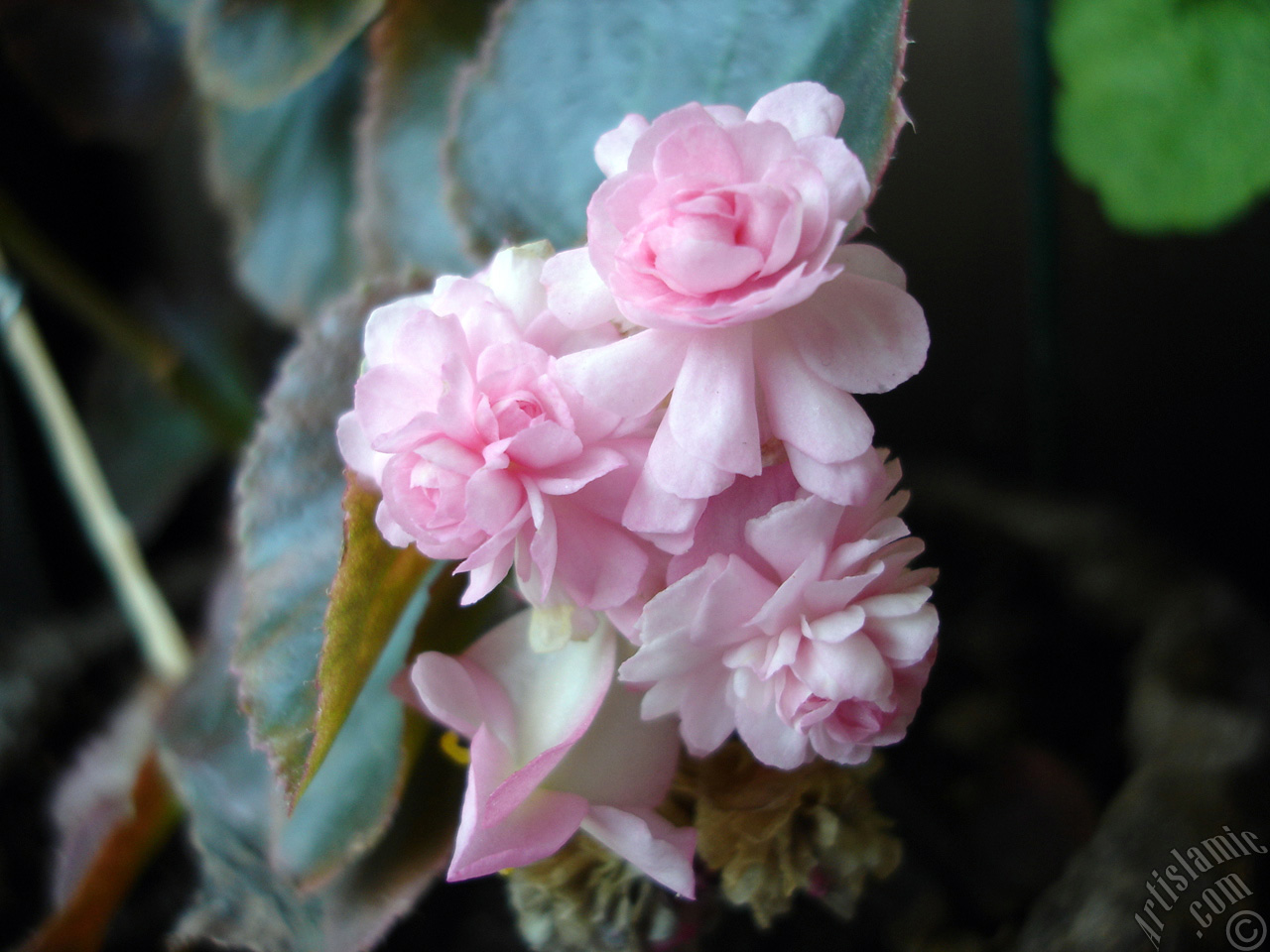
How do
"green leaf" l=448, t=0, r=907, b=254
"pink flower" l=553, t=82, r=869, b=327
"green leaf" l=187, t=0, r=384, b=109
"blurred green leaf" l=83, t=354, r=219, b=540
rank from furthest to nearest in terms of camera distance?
"blurred green leaf" l=83, t=354, r=219, b=540, "green leaf" l=187, t=0, r=384, b=109, "green leaf" l=448, t=0, r=907, b=254, "pink flower" l=553, t=82, r=869, b=327

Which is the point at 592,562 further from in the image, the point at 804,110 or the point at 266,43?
the point at 266,43

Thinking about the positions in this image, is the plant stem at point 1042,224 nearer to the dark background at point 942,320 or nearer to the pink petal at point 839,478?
the dark background at point 942,320

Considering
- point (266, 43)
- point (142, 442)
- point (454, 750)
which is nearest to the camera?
point (454, 750)

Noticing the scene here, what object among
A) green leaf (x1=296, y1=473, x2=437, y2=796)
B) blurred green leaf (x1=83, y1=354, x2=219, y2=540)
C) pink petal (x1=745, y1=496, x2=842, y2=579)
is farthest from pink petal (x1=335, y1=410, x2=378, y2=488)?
blurred green leaf (x1=83, y1=354, x2=219, y2=540)

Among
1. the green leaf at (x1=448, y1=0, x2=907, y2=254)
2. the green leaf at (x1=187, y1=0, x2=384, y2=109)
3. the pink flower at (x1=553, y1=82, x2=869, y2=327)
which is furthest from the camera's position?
the green leaf at (x1=187, y1=0, x2=384, y2=109)

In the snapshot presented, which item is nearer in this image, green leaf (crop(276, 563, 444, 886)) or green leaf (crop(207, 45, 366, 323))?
green leaf (crop(276, 563, 444, 886))

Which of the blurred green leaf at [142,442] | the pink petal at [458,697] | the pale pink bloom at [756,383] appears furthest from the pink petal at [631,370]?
the blurred green leaf at [142,442]

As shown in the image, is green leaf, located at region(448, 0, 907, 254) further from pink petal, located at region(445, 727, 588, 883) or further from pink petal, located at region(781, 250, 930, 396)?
pink petal, located at region(445, 727, 588, 883)

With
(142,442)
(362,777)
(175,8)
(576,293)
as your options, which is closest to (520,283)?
(576,293)
